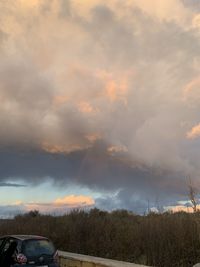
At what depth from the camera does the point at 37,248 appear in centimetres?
1227

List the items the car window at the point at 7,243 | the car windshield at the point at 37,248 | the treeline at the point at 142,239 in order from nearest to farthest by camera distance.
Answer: the car windshield at the point at 37,248, the car window at the point at 7,243, the treeline at the point at 142,239

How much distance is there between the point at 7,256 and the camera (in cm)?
1220

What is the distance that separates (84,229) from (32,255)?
392 inches

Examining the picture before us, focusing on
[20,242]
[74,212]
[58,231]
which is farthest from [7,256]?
[74,212]

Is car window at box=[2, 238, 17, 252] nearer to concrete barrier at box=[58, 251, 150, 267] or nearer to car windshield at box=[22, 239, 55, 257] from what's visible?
car windshield at box=[22, 239, 55, 257]

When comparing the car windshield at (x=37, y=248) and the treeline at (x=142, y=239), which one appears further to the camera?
the treeline at (x=142, y=239)

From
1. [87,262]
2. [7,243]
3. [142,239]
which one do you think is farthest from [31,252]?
[142,239]

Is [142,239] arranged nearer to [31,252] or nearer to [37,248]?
[37,248]

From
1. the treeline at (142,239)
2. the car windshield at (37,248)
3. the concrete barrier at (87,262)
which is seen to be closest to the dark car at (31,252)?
the car windshield at (37,248)

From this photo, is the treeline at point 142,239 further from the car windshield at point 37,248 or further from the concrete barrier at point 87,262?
the car windshield at point 37,248

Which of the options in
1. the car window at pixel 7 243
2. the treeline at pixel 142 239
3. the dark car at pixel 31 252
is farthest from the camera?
the treeline at pixel 142 239

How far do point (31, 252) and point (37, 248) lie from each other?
27 centimetres

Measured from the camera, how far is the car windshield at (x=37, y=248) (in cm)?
1201

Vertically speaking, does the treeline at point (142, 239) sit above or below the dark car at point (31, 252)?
above
